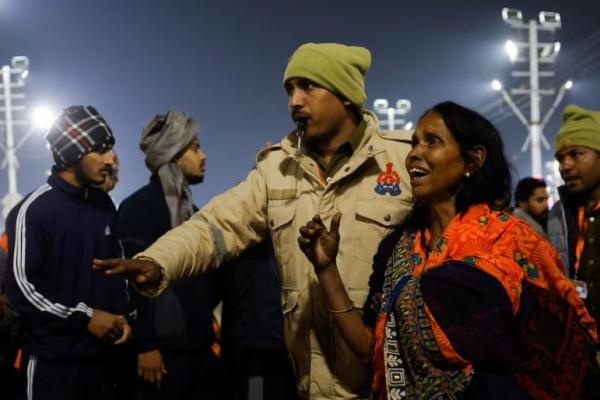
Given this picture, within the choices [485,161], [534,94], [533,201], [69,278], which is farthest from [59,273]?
[534,94]

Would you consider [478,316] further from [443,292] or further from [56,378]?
[56,378]

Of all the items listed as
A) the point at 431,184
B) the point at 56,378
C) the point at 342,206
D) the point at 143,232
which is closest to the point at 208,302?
the point at 143,232

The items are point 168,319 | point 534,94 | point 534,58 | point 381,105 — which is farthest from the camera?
point 381,105

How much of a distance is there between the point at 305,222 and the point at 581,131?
2.15m

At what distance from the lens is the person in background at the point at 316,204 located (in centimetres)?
245

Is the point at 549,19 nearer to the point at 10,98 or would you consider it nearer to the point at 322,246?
the point at 10,98

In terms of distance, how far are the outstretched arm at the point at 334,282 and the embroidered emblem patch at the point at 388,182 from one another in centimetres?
41

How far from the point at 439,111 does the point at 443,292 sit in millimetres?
646

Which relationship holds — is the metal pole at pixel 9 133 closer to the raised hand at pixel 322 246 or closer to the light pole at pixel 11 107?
the light pole at pixel 11 107

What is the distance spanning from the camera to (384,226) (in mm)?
2473

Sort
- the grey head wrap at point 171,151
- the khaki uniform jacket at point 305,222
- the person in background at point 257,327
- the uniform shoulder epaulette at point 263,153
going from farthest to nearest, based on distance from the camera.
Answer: the grey head wrap at point 171,151, the person in background at point 257,327, the uniform shoulder epaulette at point 263,153, the khaki uniform jacket at point 305,222

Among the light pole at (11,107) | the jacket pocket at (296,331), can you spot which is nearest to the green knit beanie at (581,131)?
the jacket pocket at (296,331)

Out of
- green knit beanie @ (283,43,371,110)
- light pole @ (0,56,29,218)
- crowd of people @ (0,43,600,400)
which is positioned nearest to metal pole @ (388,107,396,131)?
light pole @ (0,56,29,218)

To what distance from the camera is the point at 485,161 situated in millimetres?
2133
